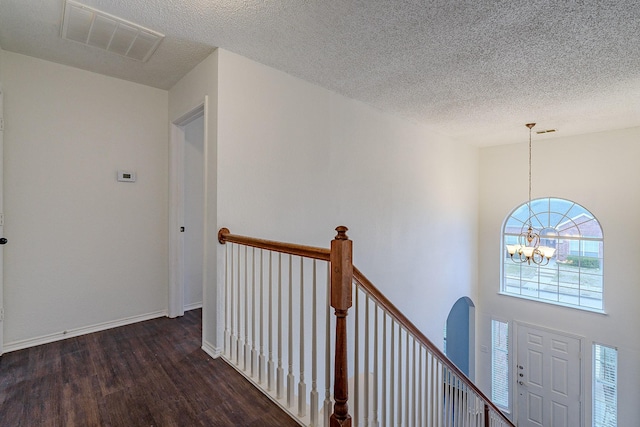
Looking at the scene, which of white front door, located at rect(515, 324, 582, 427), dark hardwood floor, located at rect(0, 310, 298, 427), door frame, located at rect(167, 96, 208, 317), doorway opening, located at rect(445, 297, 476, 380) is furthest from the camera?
doorway opening, located at rect(445, 297, 476, 380)

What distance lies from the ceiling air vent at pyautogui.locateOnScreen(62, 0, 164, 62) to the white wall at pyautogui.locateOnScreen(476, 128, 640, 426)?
5285mm

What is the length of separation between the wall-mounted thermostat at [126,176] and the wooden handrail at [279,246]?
4.47 ft

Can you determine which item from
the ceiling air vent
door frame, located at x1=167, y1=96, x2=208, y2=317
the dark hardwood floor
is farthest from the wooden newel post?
door frame, located at x1=167, y1=96, x2=208, y2=317

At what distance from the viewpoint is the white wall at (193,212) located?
345 cm

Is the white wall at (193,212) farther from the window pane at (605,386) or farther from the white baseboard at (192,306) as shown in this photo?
the window pane at (605,386)

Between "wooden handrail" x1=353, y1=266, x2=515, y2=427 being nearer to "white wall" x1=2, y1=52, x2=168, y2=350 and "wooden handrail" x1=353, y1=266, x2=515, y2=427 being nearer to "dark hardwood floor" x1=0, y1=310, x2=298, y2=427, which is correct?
"dark hardwood floor" x1=0, y1=310, x2=298, y2=427

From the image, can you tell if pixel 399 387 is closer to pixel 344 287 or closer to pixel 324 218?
pixel 344 287

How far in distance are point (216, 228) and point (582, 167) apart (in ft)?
19.3

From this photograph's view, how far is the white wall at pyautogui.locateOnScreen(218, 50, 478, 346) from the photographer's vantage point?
2475mm

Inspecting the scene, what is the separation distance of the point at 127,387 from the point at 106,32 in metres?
2.38

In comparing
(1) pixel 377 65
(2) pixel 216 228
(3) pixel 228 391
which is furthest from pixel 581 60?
(3) pixel 228 391

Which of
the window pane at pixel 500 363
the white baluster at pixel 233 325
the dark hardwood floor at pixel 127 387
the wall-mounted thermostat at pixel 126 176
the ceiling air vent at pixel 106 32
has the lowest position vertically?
the window pane at pixel 500 363

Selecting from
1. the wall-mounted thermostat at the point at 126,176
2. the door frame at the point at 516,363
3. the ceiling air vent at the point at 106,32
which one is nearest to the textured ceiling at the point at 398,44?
the ceiling air vent at the point at 106,32

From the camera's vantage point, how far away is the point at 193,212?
3504mm
